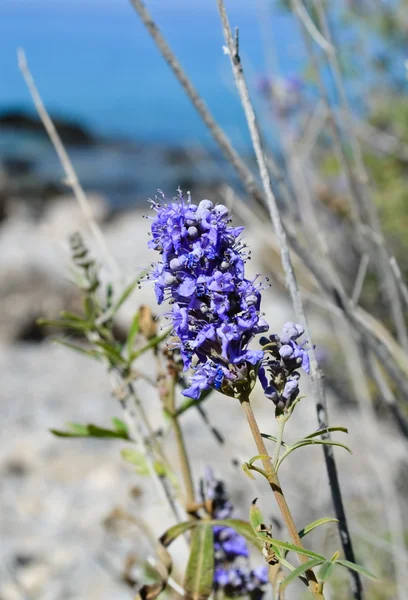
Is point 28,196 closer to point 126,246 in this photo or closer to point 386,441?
point 126,246

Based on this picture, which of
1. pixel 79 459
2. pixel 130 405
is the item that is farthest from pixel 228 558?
pixel 79 459

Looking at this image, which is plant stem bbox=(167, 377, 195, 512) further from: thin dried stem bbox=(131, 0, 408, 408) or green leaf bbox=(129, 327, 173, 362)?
thin dried stem bbox=(131, 0, 408, 408)

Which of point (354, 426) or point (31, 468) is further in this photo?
point (354, 426)

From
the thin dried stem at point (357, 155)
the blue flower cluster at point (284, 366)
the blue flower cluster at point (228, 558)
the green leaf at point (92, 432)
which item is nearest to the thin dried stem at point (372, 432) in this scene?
the thin dried stem at point (357, 155)

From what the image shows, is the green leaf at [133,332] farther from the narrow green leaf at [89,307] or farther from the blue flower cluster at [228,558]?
the blue flower cluster at [228,558]

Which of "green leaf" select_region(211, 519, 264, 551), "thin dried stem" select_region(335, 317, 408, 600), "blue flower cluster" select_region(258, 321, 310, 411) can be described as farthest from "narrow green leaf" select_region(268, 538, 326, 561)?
"thin dried stem" select_region(335, 317, 408, 600)

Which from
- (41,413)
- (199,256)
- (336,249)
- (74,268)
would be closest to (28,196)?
(336,249)
